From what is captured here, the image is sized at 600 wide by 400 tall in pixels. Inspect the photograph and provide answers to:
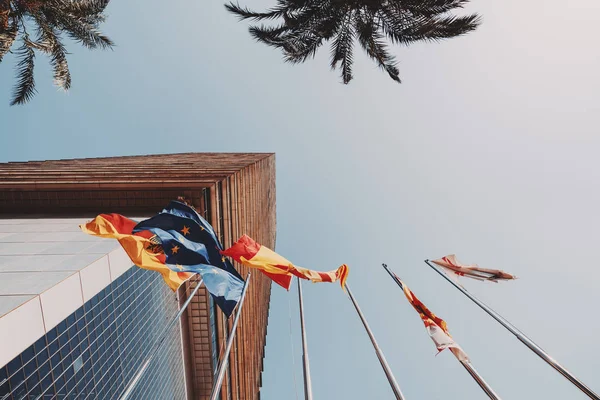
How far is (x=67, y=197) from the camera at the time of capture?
16.5 metres

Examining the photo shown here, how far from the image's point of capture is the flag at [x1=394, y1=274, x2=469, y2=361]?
9273 millimetres

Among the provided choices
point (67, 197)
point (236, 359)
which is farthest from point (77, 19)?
point (236, 359)

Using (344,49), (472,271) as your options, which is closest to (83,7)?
(344,49)

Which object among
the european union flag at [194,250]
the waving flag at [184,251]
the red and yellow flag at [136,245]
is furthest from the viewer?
the european union flag at [194,250]

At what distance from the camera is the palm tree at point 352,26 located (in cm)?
1342

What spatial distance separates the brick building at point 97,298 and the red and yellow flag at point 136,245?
1.18 metres

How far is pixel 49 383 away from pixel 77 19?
1842 centimetres

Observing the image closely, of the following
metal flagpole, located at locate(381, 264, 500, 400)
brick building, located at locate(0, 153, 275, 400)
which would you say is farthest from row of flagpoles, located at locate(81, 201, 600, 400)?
brick building, located at locate(0, 153, 275, 400)

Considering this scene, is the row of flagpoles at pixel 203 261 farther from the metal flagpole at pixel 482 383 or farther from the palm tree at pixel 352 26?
the palm tree at pixel 352 26

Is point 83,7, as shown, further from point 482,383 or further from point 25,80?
point 482,383

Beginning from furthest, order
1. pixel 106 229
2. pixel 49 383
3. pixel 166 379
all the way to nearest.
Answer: pixel 166 379, pixel 49 383, pixel 106 229

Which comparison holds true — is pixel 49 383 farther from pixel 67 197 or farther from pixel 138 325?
pixel 67 197

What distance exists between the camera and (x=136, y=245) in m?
9.66

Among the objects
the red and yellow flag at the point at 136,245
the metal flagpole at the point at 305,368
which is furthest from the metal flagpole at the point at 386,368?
the red and yellow flag at the point at 136,245
